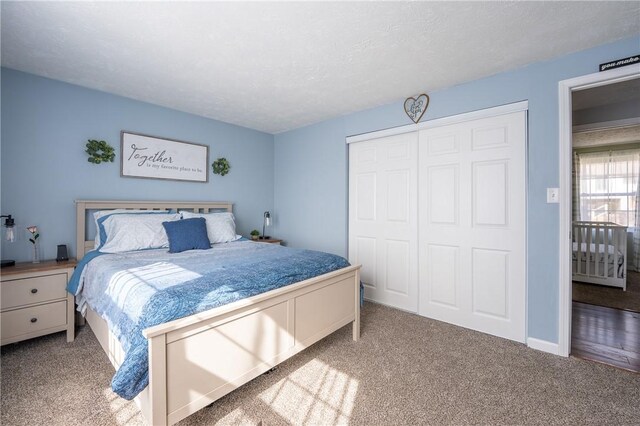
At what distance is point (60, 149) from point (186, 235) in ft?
4.72

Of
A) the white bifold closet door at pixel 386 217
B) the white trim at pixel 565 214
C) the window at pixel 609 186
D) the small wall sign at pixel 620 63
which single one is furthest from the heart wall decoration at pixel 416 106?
the window at pixel 609 186

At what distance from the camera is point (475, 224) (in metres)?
2.76

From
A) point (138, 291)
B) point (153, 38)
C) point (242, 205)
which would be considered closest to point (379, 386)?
point (138, 291)

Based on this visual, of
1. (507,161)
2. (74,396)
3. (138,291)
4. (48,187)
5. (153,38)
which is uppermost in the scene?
(153,38)

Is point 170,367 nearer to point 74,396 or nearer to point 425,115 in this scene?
point 74,396

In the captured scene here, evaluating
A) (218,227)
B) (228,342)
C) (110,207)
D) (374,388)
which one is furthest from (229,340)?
(110,207)

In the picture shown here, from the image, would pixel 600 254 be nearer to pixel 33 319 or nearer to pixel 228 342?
pixel 228 342

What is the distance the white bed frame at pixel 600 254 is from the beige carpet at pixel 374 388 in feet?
9.85

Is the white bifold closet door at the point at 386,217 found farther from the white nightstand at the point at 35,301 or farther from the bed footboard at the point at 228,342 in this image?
the white nightstand at the point at 35,301

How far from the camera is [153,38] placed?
2.01 metres

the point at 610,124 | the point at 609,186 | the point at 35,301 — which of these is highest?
the point at 610,124

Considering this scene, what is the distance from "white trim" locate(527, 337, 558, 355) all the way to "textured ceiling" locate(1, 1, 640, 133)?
2320 mm

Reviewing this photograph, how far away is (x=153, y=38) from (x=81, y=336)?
2.58 metres

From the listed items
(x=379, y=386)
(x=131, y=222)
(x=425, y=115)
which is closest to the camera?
(x=379, y=386)
